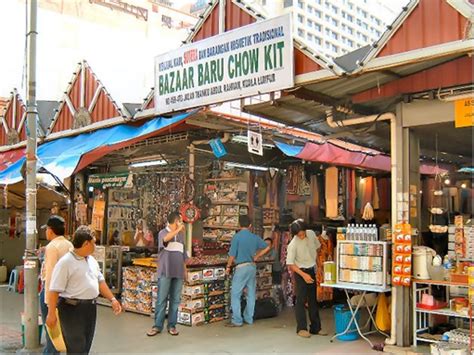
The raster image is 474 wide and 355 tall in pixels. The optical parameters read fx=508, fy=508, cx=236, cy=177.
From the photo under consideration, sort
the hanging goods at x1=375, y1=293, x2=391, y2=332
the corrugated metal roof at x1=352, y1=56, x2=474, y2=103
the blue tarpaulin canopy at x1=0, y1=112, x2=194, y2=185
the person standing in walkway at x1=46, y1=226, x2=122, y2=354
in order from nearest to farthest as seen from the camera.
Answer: the person standing in walkway at x1=46, y1=226, x2=122, y2=354 → the corrugated metal roof at x1=352, y1=56, x2=474, y2=103 → the hanging goods at x1=375, y1=293, x2=391, y2=332 → the blue tarpaulin canopy at x1=0, y1=112, x2=194, y2=185

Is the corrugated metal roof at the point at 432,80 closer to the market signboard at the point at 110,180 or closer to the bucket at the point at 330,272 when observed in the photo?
the bucket at the point at 330,272

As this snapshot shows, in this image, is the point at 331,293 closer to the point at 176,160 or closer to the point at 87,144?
the point at 176,160

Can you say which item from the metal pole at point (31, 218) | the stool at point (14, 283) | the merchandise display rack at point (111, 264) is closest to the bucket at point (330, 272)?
the metal pole at point (31, 218)

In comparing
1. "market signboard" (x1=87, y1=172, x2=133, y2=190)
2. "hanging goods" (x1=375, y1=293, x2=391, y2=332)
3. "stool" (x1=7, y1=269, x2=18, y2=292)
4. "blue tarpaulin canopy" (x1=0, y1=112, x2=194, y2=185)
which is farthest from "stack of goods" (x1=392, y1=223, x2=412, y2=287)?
"stool" (x1=7, y1=269, x2=18, y2=292)

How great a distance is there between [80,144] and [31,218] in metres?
2.76

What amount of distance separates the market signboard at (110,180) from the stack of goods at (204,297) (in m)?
2.87

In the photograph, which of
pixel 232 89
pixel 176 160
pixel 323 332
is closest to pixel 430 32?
pixel 232 89

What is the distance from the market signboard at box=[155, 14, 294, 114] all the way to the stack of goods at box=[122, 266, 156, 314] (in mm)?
3063

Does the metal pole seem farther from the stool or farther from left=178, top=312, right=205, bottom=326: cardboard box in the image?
the stool

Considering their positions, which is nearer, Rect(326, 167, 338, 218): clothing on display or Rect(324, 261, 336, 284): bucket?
Rect(324, 261, 336, 284): bucket

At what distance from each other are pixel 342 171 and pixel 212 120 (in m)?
3.76

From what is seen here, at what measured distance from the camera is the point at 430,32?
5137mm

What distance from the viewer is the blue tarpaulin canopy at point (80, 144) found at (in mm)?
7910

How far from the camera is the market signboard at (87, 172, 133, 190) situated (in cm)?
1035
